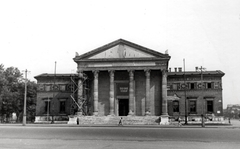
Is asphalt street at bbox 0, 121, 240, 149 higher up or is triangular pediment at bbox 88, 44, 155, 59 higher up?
triangular pediment at bbox 88, 44, 155, 59

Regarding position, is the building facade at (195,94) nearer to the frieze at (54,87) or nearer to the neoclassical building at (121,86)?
the neoclassical building at (121,86)

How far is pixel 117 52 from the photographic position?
5612 cm

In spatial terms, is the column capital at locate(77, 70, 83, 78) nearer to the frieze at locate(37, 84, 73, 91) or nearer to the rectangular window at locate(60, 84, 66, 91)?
the frieze at locate(37, 84, 73, 91)

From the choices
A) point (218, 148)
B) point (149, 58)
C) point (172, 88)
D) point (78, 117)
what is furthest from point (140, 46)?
point (218, 148)

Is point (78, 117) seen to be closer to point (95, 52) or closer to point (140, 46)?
point (95, 52)

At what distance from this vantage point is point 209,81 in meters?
61.7

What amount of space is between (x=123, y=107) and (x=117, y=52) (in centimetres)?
1170

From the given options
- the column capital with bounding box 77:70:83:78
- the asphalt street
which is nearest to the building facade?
the column capital with bounding box 77:70:83:78

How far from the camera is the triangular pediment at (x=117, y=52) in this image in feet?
182

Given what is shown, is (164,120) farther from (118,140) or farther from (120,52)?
(118,140)

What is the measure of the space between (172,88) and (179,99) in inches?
112

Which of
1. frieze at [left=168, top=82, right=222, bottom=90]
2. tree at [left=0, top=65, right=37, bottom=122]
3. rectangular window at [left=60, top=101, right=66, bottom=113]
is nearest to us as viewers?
frieze at [left=168, top=82, right=222, bottom=90]

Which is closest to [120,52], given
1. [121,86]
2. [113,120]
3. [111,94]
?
[121,86]

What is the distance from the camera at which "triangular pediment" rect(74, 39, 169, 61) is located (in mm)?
55625
